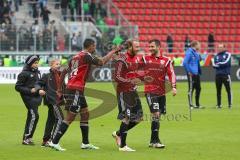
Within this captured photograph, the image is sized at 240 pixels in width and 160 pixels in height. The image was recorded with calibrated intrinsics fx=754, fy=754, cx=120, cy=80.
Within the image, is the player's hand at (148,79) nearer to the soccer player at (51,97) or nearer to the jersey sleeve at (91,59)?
the jersey sleeve at (91,59)

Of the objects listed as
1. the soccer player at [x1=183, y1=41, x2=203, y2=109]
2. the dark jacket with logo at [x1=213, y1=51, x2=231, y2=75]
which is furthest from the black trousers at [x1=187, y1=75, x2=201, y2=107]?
the dark jacket with logo at [x1=213, y1=51, x2=231, y2=75]

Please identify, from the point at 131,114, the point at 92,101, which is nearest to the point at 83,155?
the point at 131,114

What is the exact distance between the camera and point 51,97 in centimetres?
1512

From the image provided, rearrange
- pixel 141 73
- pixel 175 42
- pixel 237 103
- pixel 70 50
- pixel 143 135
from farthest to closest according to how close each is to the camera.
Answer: pixel 175 42, pixel 70 50, pixel 237 103, pixel 143 135, pixel 141 73

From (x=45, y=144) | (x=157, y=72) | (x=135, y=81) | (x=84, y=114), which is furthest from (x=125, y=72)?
(x=45, y=144)

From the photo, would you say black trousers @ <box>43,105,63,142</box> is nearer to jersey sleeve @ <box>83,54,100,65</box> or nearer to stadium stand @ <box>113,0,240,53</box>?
jersey sleeve @ <box>83,54,100,65</box>

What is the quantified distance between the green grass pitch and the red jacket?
116 centimetres

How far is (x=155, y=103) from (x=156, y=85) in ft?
1.36

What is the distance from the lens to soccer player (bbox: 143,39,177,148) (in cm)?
1503

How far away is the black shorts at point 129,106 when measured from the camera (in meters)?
14.6

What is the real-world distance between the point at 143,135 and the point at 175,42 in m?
32.4

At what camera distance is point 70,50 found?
4219cm

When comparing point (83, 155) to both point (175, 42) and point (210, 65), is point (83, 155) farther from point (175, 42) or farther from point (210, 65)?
point (175, 42)

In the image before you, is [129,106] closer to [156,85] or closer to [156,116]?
[156,116]
